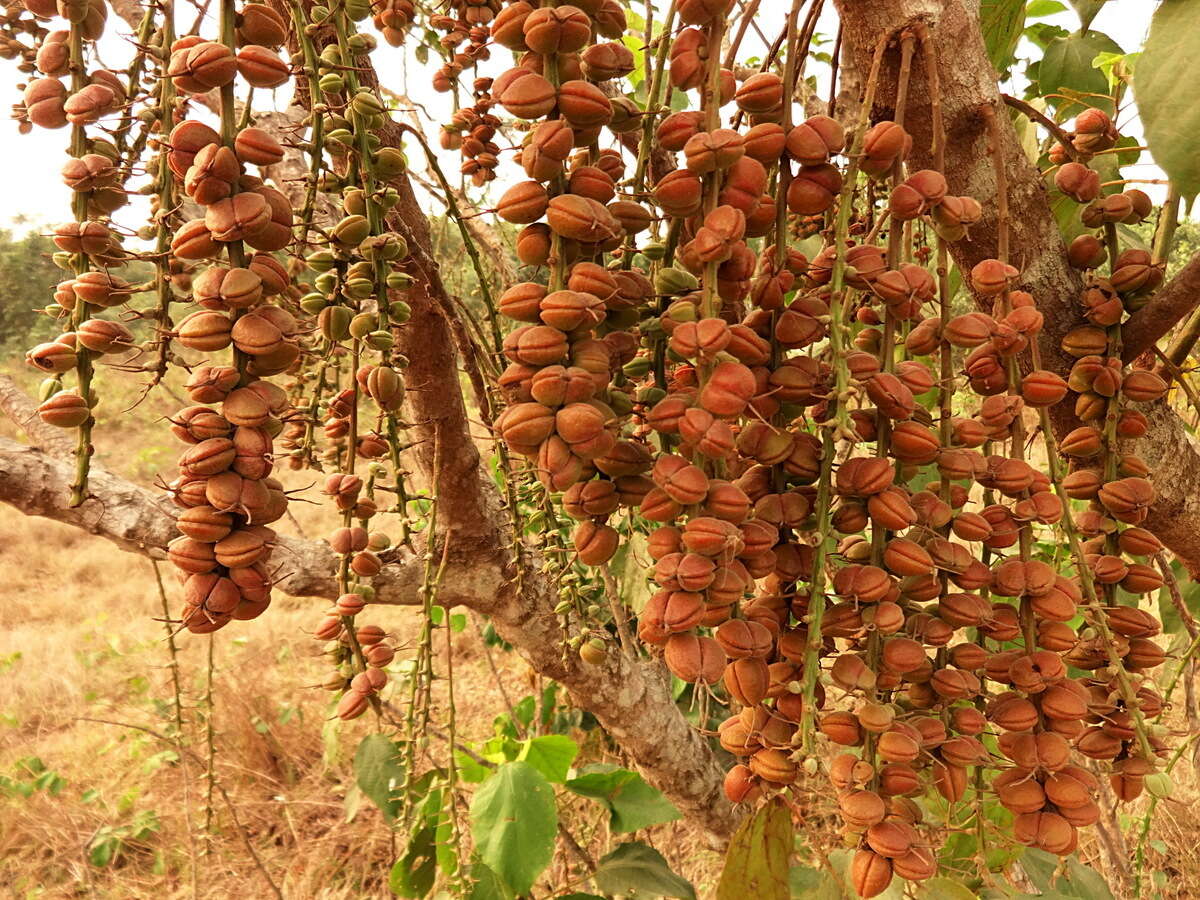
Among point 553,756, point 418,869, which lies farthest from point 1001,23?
point 418,869

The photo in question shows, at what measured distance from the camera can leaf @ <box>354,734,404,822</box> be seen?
4.34 ft

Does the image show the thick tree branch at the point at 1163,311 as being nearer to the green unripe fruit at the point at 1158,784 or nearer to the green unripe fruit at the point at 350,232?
the green unripe fruit at the point at 1158,784

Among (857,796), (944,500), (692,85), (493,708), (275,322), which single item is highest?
(692,85)

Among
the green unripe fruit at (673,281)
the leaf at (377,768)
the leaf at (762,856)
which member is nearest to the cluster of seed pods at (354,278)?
the green unripe fruit at (673,281)

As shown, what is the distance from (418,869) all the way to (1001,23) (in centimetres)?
178

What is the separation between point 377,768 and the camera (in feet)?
4.39

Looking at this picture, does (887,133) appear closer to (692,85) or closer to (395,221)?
(692,85)

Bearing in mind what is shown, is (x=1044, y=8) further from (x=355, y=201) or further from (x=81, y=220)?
(x=81, y=220)

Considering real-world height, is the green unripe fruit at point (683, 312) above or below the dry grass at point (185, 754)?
above

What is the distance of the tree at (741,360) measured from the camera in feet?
1.86

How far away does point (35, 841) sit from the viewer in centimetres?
354

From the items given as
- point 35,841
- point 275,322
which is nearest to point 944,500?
point 275,322

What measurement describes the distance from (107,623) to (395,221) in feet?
19.3

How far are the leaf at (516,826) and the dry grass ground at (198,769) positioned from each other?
0.47m
